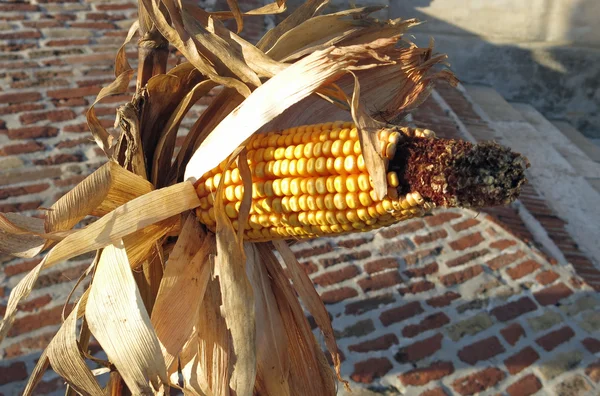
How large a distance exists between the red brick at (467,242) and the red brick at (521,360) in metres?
0.61

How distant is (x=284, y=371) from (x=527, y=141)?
4.38 metres

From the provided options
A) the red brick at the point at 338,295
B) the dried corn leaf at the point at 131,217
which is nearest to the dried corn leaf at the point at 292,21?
the dried corn leaf at the point at 131,217

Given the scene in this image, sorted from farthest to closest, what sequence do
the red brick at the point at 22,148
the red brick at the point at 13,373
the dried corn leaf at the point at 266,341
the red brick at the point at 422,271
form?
the red brick at the point at 422,271 < the red brick at the point at 22,148 < the red brick at the point at 13,373 < the dried corn leaf at the point at 266,341

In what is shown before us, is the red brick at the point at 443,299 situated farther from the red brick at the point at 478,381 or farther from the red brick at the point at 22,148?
the red brick at the point at 22,148

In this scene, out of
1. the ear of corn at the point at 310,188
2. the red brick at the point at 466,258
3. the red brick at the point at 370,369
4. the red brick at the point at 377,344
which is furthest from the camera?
the red brick at the point at 466,258

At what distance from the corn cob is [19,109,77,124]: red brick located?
2320 millimetres

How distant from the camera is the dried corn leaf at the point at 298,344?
128 cm

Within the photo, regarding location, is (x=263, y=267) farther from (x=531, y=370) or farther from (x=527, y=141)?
(x=527, y=141)

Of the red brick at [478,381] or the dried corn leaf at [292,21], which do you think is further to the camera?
the red brick at [478,381]

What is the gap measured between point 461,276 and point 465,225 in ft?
1.17

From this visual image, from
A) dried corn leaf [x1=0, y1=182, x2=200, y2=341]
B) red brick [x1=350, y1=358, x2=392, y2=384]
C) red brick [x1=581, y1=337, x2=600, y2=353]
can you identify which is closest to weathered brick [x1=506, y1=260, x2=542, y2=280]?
red brick [x1=581, y1=337, x2=600, y2=353]

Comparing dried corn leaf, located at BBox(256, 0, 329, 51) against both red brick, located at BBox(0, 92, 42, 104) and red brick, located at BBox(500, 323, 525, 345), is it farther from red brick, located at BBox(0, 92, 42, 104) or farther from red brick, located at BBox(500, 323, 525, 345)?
red brick, located at BBox(0, 92, 42, 104)

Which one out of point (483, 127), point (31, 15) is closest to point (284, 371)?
point (31, 15)

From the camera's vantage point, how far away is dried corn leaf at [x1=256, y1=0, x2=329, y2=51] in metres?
1.28
